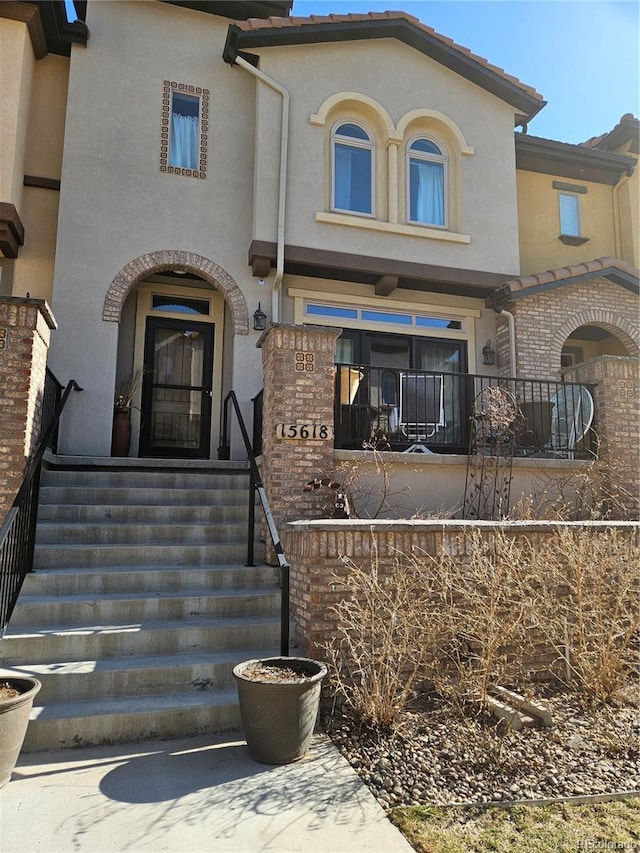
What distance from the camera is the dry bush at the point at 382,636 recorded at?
154 inches

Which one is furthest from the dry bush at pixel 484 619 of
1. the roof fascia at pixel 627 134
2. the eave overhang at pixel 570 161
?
the roof fascia at pixel 627 134

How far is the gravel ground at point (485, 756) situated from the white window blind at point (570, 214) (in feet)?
29.7

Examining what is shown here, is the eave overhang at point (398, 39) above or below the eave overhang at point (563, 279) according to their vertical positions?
above

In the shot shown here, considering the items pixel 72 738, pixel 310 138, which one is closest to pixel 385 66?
pixel 310 138

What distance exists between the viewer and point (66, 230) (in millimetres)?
8000

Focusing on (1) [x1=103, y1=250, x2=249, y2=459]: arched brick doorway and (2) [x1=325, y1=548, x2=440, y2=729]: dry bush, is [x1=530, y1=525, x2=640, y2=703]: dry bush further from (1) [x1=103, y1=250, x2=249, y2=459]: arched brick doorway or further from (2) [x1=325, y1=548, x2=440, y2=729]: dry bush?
(1) [x1=103, y1=250, x2=249, y2=459]: arched brick doorway

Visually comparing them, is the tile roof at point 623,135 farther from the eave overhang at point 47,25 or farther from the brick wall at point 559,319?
the eave overhang at point 47,25

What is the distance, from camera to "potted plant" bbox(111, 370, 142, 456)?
8375 millimetres

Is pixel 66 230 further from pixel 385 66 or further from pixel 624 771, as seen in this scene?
pixel 624 771

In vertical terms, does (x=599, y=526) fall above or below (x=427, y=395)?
below

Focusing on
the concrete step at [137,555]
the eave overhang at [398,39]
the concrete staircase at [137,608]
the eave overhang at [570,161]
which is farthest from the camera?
the eave overhang at [570,161]

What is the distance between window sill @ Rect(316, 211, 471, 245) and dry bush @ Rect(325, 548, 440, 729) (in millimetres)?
5813

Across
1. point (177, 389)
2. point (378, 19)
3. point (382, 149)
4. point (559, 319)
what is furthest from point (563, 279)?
point (177, 389)

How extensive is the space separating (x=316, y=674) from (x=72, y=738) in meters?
1.51
